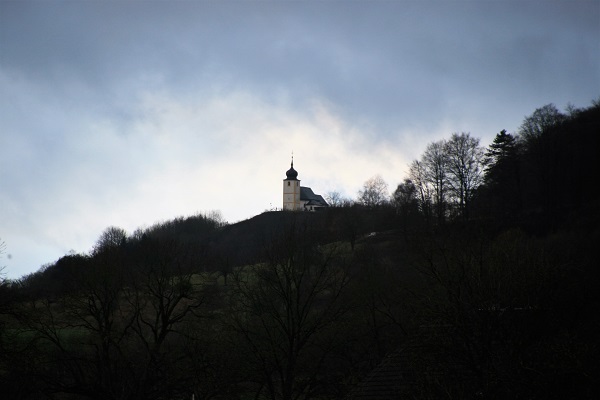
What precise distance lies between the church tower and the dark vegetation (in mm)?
85044

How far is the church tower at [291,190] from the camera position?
494 ft

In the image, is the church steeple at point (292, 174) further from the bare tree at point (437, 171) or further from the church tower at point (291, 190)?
the bare tree at point (437, 171)

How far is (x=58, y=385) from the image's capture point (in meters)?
26.7

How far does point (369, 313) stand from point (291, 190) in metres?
116

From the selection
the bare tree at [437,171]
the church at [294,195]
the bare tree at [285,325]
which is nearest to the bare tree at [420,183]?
the bare tree at [437,171]

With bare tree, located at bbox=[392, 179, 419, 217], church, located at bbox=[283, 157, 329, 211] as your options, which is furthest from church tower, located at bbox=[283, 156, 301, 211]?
bare tree, located at bbox=[392, 179, 419, 217]

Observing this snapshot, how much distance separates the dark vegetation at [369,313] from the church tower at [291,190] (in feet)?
279

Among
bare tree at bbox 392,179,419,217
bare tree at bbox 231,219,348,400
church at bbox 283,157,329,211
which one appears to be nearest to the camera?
bare tree at bbox 231,219,348,400

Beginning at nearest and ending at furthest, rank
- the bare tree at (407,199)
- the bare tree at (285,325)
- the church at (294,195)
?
1. the bare tree at (285,325)
2. the bare tree at (407,199)
3. the church at (294,195)

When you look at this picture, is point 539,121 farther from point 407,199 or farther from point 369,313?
point 369,313

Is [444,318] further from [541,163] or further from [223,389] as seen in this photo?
[541,163]

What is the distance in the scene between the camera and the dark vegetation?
56.5 ft

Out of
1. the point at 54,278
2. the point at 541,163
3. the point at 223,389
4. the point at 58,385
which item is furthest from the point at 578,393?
the point at 541,163

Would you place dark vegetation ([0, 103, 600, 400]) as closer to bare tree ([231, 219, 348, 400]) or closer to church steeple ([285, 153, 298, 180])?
bare tree ([231, 219, 348, 400])
